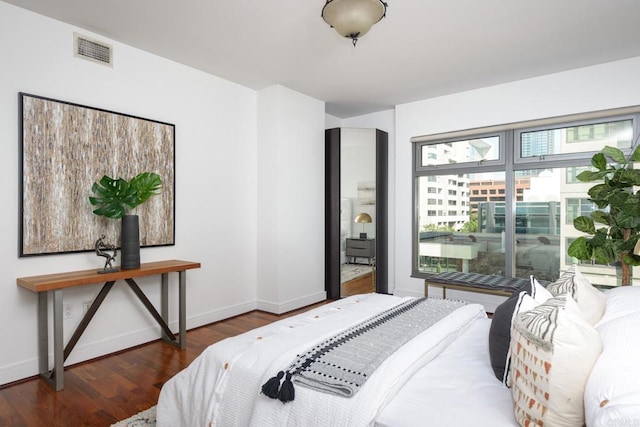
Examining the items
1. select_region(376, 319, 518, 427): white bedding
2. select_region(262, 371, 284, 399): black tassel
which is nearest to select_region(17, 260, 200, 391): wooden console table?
select_region(262, 371, 284, 399): black tassel

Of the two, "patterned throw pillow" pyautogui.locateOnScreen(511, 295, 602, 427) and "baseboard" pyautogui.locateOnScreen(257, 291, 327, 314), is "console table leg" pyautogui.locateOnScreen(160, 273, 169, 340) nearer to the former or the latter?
"baseboard" pyautogui.locateOnScreen(257, 291, 327, 314)

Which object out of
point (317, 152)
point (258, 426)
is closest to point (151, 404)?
point (258, 426)

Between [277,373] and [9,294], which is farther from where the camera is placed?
[9,294]

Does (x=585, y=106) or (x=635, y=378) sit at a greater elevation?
(x=585, y=106)

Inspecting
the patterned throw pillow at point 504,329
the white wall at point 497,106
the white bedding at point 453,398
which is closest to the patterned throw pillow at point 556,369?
the white bedding at point 453,398

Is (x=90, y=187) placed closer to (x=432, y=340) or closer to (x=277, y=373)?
(x=277, y=373)

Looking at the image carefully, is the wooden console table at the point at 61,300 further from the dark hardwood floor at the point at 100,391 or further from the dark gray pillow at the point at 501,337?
the dark gray pillow at the point at 501,337

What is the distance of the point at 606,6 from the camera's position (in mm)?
2488

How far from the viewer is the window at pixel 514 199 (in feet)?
12.2

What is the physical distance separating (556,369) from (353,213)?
3.85 meters

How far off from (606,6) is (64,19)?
12.9ft

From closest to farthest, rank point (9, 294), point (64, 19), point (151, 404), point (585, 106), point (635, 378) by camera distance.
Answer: point (635, 378) < point (151, 404) < point (9, 294) < point (64, 19) < point (585, 106)

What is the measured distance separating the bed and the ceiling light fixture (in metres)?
1.55

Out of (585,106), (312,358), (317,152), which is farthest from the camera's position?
(317,152)
